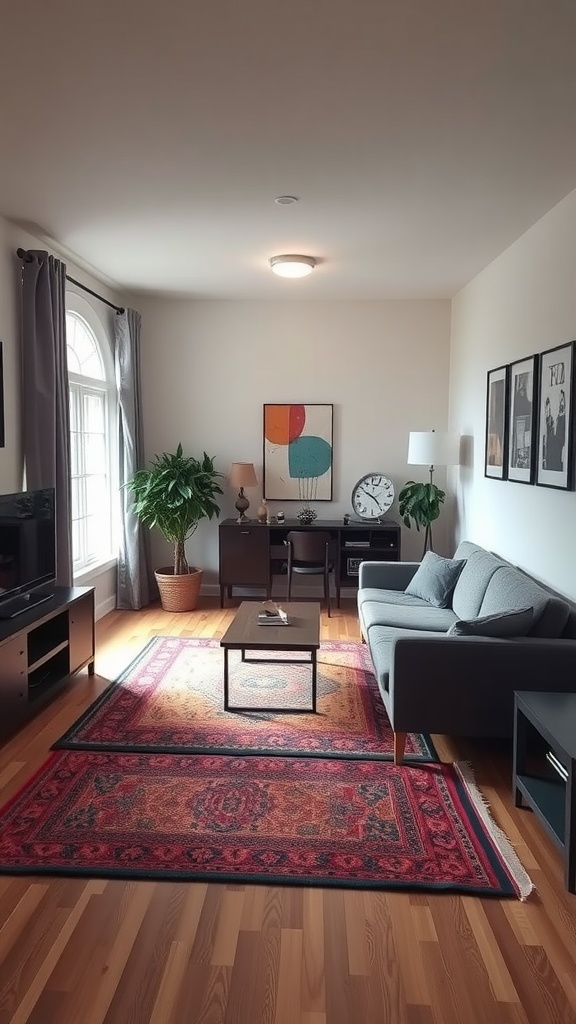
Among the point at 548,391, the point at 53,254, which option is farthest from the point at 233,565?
the point at 548,391

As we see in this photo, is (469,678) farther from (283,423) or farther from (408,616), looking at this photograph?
(283,423)

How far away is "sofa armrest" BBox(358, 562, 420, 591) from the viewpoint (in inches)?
203

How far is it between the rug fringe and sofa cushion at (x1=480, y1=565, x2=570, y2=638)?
2.21 feet

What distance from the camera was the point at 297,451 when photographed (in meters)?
6.59

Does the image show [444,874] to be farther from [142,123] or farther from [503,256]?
[503,256]

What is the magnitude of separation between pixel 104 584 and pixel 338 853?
3918 mm

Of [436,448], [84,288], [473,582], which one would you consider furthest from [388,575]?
[84,288]

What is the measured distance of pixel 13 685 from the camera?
11.2 feet

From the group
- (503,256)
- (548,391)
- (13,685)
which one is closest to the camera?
(13,685)

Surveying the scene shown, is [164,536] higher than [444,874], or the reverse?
[164,536]

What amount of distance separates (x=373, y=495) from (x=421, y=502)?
0.61m

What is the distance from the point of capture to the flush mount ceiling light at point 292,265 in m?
4.85

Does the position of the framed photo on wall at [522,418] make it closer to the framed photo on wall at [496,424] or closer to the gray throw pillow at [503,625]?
the framed photo on wall at [496,424]

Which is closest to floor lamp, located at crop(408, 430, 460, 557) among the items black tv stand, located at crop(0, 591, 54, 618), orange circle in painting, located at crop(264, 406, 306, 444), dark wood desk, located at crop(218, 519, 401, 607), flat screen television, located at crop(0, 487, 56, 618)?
dark wood desk, located at crop(218, 519, 401, 607)
